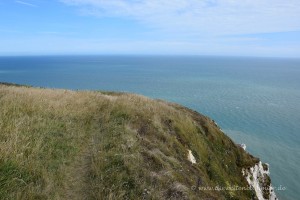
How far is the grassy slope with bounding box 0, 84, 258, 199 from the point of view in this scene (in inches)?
279

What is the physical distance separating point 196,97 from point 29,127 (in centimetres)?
10041

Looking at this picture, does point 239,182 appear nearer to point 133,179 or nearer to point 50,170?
point 133,179

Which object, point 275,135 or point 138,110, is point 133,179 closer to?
point 138,110

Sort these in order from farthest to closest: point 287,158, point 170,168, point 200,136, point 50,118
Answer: point 287,158, point 200,136, point 50,118, point 170,168

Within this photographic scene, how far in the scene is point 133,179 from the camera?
8070 mm

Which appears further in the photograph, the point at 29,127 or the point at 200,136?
the point at 200,136

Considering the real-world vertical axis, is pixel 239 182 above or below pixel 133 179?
below

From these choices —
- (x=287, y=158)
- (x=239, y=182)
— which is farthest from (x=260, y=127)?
(x=239, y=182)

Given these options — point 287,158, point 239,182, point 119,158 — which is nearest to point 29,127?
point 119,158

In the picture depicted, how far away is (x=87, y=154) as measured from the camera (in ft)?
32.2

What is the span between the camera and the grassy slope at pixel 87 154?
7075 millimetres

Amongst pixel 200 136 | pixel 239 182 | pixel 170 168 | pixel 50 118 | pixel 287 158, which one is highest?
pixel 50 118

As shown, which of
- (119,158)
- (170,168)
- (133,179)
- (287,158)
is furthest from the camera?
(287,158)

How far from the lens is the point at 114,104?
1659 centimetres
